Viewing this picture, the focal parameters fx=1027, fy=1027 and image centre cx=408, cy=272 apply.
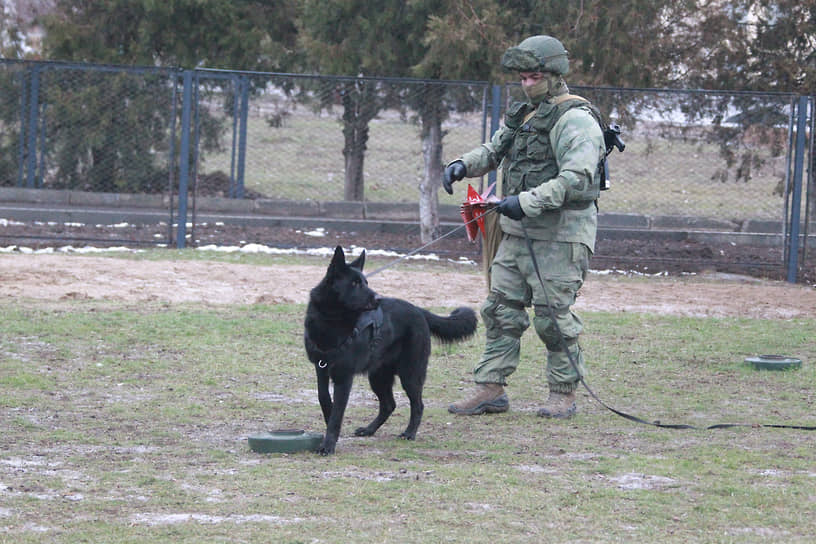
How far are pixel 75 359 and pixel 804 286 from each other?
950cm

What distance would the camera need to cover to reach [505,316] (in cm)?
633

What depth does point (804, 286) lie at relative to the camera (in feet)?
43.3

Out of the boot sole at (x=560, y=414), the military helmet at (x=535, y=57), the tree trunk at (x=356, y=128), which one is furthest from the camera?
the tree trunk at (x=356, y=128)

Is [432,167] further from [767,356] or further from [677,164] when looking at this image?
[767,356]

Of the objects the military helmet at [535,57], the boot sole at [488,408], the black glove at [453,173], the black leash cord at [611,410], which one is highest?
the military helmet at [535,57]

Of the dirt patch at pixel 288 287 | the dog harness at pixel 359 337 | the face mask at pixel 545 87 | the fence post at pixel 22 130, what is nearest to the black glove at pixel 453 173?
the face mask at pixel 545 87

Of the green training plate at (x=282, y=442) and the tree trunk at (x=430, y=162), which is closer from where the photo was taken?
the green training plate at (x=282, y=442)

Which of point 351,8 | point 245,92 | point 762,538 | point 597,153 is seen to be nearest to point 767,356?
point 597,153

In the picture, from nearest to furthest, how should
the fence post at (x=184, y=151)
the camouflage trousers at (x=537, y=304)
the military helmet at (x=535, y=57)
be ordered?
the military helmet at (x=535, y=57)
the camouflage trousers at (x=537, y=304)
the fence post at (x=184, y=151)

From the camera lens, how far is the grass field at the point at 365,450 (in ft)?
13.3

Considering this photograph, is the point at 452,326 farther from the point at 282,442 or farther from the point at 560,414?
the point at 282,442

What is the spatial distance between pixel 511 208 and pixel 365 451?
5.16ft

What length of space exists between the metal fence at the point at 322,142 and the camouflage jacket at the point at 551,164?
27.7ft

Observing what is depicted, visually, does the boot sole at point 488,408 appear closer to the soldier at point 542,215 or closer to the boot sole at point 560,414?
the soldier at point 542,215
